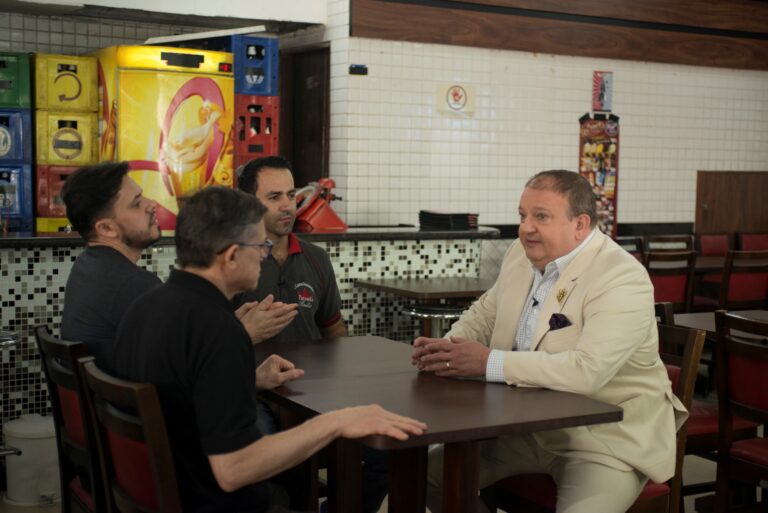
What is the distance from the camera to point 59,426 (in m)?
3.02

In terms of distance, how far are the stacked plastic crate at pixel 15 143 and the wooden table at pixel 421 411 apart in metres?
3.86

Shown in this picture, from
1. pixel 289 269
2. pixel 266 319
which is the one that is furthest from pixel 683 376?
pixel 289 269

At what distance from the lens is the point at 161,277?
521 centimetres

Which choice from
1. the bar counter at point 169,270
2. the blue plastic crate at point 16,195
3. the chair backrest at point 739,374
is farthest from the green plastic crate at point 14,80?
the chair backrest at point 739,374

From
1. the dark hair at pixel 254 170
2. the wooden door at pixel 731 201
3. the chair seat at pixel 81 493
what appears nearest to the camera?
the chair seat at pixel 81 493

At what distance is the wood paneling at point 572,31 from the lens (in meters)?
7.32

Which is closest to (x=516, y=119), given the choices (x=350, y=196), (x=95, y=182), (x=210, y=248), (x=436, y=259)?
(x=350, y=196)

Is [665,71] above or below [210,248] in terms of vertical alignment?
above

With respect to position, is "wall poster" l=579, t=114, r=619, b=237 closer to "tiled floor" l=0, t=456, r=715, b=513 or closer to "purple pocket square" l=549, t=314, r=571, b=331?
"tiled floor" l=0, t=456, r=715, b=513

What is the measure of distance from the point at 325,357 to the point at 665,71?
6190 millimetres

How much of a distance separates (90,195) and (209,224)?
932mm

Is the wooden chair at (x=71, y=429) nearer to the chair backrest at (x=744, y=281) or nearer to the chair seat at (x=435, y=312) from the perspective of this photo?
the chair seat at (x=435, y=312)

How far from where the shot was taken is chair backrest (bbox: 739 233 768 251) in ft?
28.2

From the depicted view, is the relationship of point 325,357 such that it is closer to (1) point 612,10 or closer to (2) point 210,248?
(2) point 210,248
